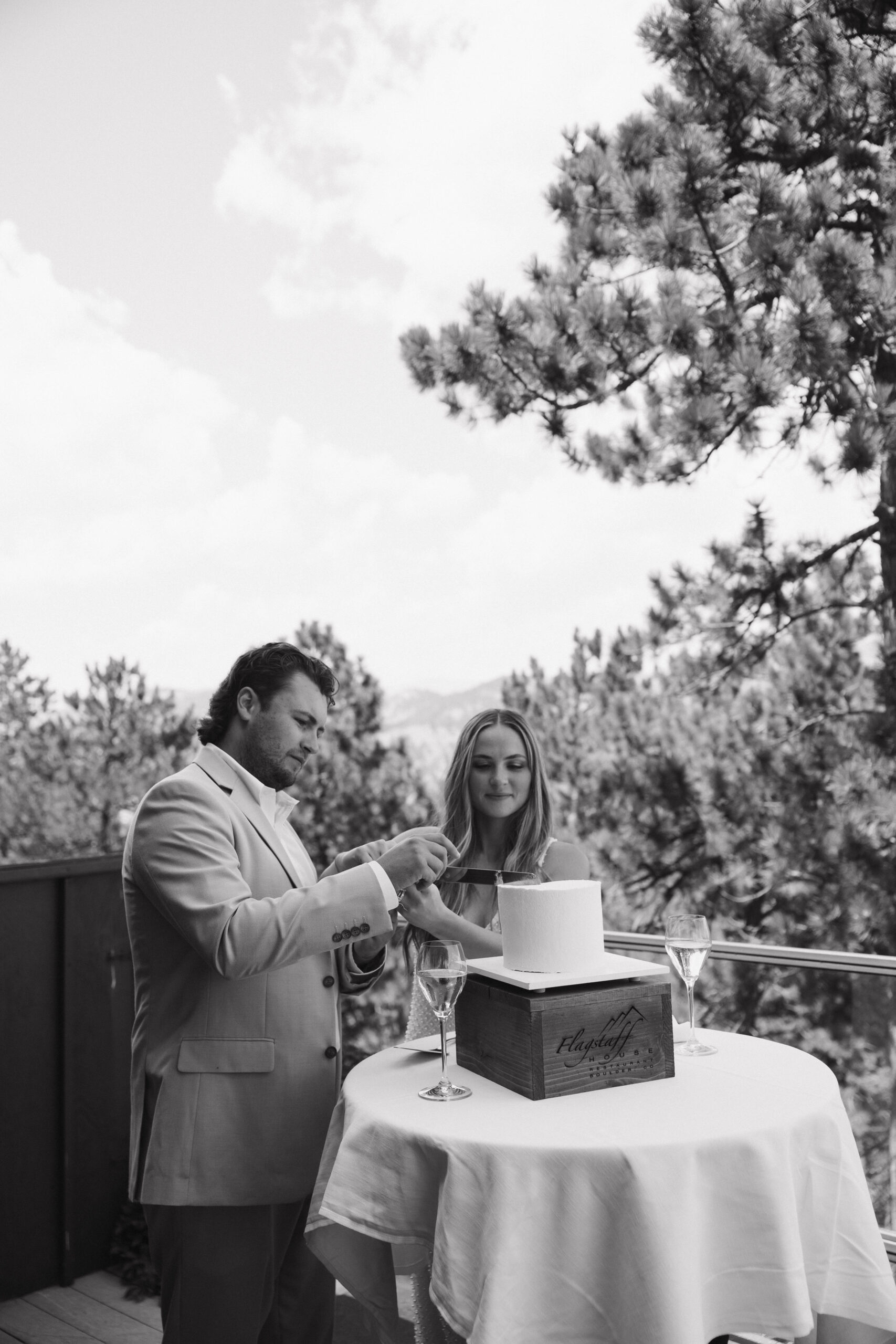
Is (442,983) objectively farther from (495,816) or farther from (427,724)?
(427,724)

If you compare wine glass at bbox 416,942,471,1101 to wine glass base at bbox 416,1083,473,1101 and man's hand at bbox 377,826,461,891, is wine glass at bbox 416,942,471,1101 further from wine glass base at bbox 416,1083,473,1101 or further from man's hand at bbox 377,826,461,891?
man's hand at bbox 377,826,461,891

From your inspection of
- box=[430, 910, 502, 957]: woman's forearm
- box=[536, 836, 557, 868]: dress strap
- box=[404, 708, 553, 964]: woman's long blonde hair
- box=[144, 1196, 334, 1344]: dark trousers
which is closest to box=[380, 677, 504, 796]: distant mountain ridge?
box=[404, 708, 553, 964]: woman's long blonde hair

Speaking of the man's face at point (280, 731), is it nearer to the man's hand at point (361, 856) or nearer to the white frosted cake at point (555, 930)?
the man's hand at point (361, 856)

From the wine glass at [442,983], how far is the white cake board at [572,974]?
74 mm

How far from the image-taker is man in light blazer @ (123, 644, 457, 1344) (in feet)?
5.75

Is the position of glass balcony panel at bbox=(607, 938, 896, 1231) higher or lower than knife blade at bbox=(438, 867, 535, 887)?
lower

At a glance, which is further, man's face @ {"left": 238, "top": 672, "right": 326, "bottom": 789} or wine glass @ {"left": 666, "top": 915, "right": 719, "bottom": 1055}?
man's face @ {"left": 238, "top": 672, "right": 326, "bottom": 789}

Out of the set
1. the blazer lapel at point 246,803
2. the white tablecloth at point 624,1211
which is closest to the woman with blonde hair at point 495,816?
the blazer lapel at point 246,803

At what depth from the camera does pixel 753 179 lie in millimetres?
5594

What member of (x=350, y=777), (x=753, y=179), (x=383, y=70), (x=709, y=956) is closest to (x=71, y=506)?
(x=383, y=70)

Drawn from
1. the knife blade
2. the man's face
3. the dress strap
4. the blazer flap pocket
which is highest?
the man's face

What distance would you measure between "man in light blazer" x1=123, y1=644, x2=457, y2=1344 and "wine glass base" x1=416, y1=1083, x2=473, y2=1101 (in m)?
0.28

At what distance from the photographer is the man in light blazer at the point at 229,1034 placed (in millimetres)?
1752

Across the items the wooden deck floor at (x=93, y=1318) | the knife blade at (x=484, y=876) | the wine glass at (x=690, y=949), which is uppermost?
the knife blade at (x=484, y=876)
